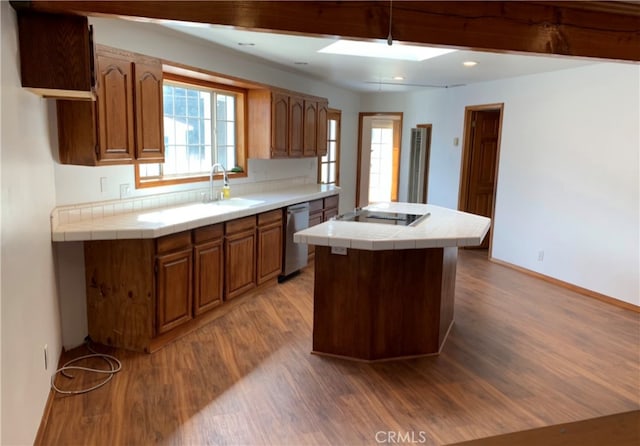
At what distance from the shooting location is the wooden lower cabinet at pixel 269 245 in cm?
438

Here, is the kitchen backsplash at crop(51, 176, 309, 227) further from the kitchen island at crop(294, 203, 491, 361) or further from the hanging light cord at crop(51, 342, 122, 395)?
the kitchen island at crop(294, 203, 491, 361)

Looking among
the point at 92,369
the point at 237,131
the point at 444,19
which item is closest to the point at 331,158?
the point at 237,131

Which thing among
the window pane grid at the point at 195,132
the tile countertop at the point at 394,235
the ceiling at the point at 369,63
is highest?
the ceiling at the point at 369,63

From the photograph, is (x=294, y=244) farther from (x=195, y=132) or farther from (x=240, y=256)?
(x=195, y=132)

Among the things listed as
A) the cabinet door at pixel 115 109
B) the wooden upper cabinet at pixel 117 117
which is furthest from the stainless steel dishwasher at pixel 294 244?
the cabinet door at pixel 115 109

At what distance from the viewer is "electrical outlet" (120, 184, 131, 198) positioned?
11.4 feet

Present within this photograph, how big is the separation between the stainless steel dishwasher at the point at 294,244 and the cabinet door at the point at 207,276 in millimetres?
1148

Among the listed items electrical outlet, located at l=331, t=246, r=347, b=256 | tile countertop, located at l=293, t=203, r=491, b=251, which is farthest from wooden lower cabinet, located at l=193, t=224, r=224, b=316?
electrical outlet, located at l=331, t=246, r=347, b=256

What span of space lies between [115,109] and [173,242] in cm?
97

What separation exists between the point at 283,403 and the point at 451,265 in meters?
1.68

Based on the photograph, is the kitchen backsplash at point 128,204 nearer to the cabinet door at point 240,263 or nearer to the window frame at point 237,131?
the window frame at point 237,131

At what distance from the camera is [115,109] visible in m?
3.06

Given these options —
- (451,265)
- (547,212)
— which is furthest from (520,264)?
(451,265)

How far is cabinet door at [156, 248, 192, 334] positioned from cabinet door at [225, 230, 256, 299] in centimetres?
51
